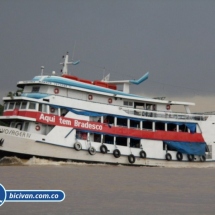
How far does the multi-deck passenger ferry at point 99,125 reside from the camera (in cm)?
2822

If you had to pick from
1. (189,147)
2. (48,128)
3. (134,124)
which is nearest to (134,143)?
(134,124)

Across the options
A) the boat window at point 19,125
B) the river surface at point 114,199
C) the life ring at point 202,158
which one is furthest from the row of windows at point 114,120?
the river surface at point 114,199

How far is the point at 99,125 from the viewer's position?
30812mm

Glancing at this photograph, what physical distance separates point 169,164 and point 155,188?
17788 millimetres

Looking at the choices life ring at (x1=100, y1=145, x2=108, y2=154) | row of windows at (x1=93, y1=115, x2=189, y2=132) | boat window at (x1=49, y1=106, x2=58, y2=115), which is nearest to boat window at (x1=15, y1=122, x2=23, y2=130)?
boat window at (x1=49, y1=106, x2=58, y2=115)

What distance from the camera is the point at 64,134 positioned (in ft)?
94.5

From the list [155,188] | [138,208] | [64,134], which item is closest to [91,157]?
[64,134]

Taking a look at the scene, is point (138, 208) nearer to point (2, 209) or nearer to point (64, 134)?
point (2, 209)

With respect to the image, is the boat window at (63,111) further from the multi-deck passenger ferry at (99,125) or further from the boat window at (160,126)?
the boat window at (160,126)

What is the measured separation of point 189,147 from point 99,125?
7235 millimetres

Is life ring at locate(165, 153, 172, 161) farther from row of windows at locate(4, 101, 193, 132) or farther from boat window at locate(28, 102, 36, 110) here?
boat window at locate(28, 102, 36, 110)

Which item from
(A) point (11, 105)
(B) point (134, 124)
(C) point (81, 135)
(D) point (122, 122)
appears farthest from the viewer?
(B) point (134, 124)

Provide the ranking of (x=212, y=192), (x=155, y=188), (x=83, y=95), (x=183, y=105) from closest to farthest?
(x=212, y=192) → (x=155, y=188) → (x=83, y=95) → (x=183, y=105)

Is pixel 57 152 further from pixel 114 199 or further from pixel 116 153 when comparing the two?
pixel 114 199
